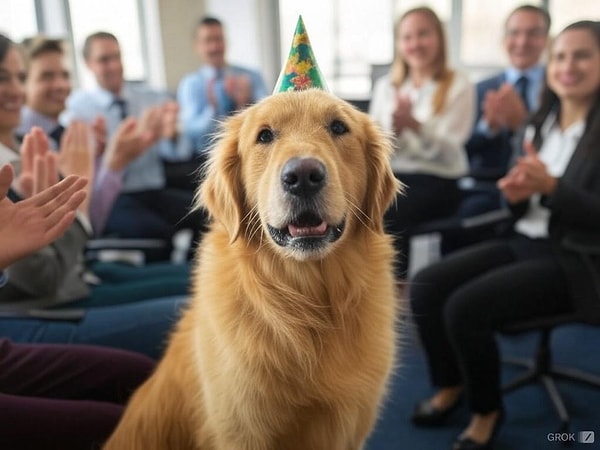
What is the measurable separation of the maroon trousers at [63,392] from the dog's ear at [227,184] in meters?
0.49

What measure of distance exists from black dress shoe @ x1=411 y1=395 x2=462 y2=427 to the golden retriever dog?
0.83 m

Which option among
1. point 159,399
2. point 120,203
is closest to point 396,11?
point 120,203

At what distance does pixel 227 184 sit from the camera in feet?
3.88

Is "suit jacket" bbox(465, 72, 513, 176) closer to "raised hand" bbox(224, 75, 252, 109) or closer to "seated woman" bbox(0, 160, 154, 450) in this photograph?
"raised hand" bbox(224, 75, 252, 109)

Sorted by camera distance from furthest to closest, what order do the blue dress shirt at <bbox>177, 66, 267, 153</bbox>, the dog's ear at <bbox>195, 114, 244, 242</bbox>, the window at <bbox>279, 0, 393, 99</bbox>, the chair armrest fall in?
1. the blue dress shirt at <bbox>177, 66, 267, 153</bbox>
2. the window at <bbox>279, 0, 393, 99</bbox>
3. the chair armrest
4. the dog's ear at <bbox>195, 114, 244, 242</bbox>

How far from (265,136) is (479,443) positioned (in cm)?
127

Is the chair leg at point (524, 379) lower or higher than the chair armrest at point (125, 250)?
lower

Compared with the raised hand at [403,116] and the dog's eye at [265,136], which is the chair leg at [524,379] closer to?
the raised hand at [403,116]

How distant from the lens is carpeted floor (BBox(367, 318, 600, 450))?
1825 millimetres

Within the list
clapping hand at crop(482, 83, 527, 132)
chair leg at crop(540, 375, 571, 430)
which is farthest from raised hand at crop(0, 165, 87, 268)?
clapping hand at crop(482, 83, 527, 132)

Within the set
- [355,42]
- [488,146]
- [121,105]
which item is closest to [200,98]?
[121,105]

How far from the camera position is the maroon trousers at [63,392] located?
1.13 meters

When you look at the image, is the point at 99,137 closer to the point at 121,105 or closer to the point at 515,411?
the point at 121,105

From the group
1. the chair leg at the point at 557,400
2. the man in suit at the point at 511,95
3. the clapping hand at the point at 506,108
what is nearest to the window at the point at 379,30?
the man in suit at the point at 511,95
